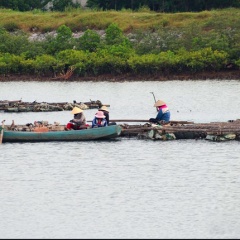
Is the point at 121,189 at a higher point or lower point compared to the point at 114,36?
lower

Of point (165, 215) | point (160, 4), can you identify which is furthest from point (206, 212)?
point (160, 4)

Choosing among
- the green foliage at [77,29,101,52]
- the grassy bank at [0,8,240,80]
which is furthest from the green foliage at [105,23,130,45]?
the green foliage at [77,29,101,52]

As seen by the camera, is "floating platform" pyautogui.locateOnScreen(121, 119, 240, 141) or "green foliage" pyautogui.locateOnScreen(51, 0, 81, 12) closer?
"floating platform" pyautogui.locateOnScreen(121, 119, 240, 141)

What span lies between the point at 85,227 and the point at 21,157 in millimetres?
10534

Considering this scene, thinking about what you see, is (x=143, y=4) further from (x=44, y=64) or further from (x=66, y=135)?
(x=66, y=135)

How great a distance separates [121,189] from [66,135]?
28.5 ft

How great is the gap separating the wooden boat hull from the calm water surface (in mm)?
213

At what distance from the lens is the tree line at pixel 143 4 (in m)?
85.4

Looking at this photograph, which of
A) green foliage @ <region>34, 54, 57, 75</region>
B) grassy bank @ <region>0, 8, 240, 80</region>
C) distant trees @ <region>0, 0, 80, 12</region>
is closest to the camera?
grassy bank @ <region>0, 8, 240, 80</region>

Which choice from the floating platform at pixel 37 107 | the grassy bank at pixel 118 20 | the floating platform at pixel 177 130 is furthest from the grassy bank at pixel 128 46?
the floating platform at pixel 177 130

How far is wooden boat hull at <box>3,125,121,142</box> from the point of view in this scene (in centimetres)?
4059

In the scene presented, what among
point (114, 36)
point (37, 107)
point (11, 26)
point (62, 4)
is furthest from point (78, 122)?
point (62, 4)

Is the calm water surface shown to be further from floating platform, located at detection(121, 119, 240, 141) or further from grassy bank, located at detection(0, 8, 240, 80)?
grassy bank, located at detection(0, 8, 240, 80)

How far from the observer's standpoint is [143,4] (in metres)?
89.0
